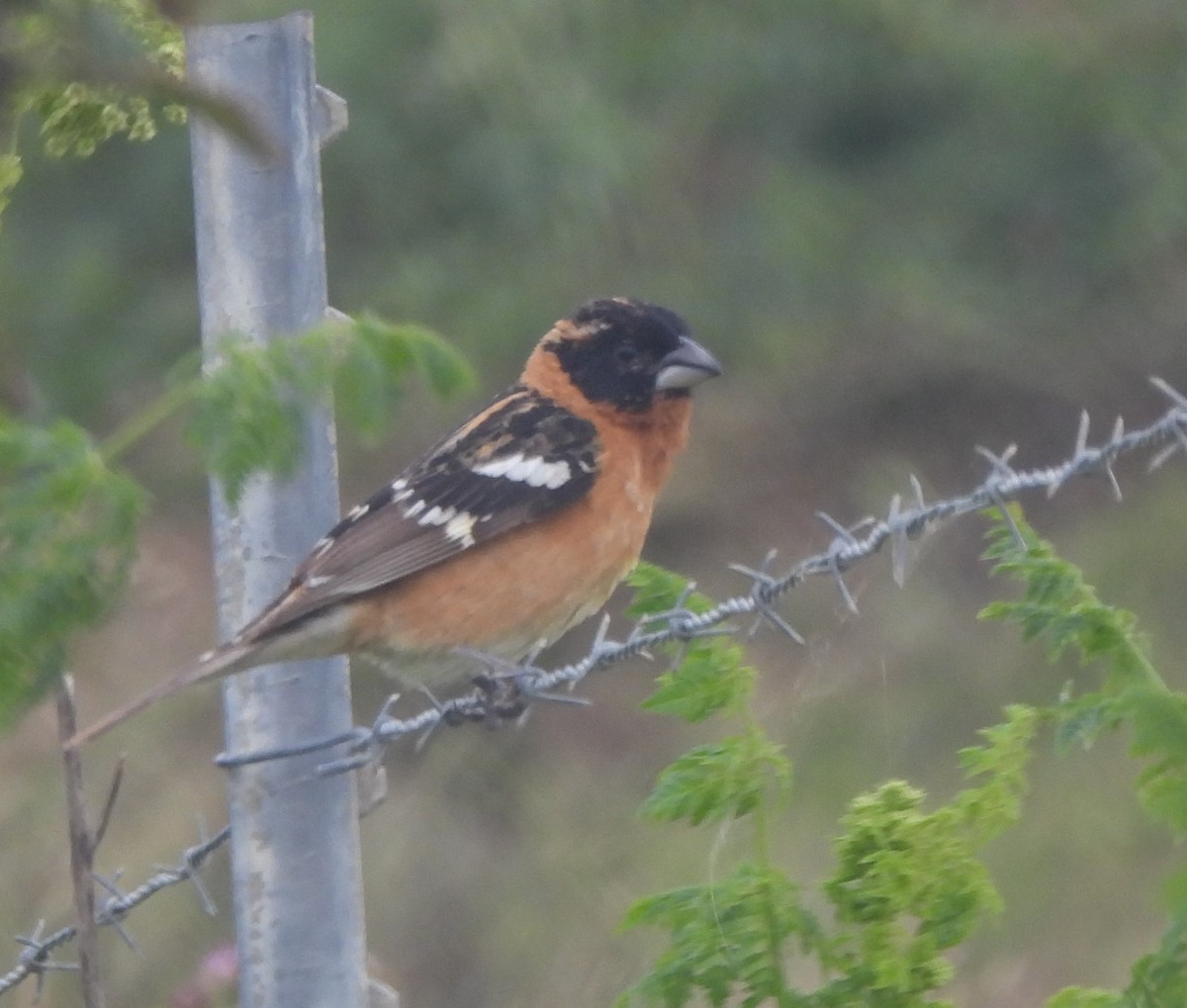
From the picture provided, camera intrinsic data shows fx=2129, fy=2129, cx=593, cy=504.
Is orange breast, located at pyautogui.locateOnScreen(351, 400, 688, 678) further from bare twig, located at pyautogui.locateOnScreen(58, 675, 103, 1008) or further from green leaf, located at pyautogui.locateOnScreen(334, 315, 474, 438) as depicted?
green leaf, located at pyautogui.locateOnScreen(334, 315, 474, 438)

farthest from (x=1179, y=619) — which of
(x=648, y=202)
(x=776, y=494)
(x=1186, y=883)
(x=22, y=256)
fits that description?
(x=1186, y=883)

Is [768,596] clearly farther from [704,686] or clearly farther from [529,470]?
[529,470]

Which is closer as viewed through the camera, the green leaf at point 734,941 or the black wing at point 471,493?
the green leaf at point 734,941

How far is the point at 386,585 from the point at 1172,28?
252 inches

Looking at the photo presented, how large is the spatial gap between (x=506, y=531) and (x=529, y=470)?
0.16 m

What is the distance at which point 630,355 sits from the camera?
14.8 ft

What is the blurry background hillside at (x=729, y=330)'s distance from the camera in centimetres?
754

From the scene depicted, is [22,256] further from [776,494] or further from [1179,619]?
[1179,619]

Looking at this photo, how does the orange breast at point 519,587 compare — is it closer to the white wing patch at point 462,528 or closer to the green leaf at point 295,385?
the white wing patch at point 462,528

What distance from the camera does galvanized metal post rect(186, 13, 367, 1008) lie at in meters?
3.08

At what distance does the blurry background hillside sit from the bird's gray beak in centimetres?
295

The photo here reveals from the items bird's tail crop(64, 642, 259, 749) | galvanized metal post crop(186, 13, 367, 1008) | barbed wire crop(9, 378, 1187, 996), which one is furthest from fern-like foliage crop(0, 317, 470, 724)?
bird's tail crop(64, 642, 259, 749)

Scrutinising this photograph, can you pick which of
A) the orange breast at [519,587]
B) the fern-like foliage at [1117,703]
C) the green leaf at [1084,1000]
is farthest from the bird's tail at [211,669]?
the green leaf at [1084,1000]

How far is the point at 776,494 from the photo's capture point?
9938 mm
